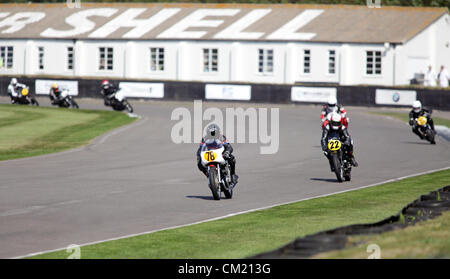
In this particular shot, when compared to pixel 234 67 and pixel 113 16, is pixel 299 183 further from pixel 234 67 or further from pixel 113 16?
pixel 113 16

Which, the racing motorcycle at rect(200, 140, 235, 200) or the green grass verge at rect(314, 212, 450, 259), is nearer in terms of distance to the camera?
the green grass verge at rect(314, 212, 450, 259)

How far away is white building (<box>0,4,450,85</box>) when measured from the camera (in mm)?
59469

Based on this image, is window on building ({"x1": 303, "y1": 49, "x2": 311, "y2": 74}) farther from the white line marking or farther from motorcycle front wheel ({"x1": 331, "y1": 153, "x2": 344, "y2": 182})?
motorcycle front wheel ({"x1": 331, "y1": 153, "x2": 344, "y2": 182})

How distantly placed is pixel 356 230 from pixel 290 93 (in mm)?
A: 40414

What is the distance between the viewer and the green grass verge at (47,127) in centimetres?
2708

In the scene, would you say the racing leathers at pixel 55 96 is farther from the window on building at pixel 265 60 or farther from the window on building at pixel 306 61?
the window on building at pixel 306 61

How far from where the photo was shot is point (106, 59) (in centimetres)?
6606

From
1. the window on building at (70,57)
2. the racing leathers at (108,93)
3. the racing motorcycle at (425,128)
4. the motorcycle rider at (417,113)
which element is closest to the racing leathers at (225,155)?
the motorcycle rider at (417,113)

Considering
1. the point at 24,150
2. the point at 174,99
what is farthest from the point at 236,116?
the point at 24,150

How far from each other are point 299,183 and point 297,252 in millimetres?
9481

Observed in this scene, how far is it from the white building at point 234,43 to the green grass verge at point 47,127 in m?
18.5

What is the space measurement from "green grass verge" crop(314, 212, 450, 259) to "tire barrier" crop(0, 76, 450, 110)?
35.9 m

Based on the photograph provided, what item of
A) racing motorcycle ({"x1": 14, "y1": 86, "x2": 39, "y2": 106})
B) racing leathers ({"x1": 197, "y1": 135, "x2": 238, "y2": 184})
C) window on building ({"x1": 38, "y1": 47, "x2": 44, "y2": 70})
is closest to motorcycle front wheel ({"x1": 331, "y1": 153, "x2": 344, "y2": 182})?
racing leathers ({"x1": 197, "y1": 135, "x2": 238, "y2": 184})

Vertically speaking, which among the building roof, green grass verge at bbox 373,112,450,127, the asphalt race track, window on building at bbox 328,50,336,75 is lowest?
the asphalt race track
